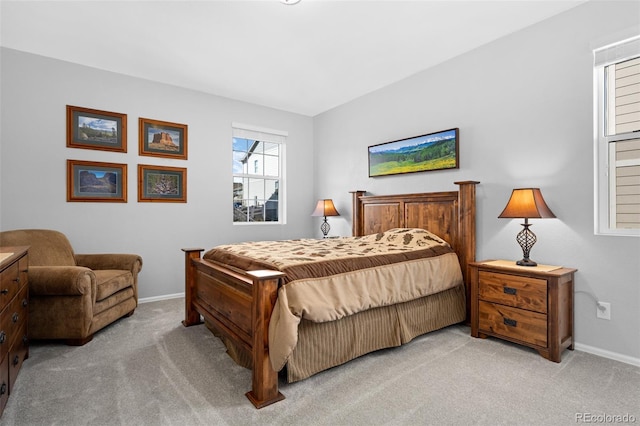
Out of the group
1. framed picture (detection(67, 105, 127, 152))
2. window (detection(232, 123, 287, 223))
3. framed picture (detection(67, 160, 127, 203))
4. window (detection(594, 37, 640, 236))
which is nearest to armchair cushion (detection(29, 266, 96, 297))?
framed picture (detection(67, 160, 127, 203))

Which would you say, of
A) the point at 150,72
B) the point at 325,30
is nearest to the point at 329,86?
the point at 325,30

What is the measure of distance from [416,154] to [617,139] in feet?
5.65

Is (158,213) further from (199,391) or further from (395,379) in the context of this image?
(395,379)

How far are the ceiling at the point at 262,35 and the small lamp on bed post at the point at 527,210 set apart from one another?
148cm

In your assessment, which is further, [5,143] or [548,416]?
[5,143]

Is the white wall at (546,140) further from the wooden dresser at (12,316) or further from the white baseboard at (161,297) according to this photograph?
the wooden dresser at (12,316)

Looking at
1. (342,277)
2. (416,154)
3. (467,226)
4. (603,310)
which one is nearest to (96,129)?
(342,277)

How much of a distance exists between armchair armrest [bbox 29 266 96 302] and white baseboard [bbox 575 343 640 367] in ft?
12.7

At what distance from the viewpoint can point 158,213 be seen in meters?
4.04

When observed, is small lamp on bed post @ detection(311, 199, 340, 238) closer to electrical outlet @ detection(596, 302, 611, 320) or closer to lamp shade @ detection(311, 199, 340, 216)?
lamp shade @ detection(311, 199, 340, 216)

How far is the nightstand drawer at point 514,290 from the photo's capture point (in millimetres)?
2404

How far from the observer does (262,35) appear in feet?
9.82

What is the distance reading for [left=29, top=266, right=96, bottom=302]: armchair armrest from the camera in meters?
2.53

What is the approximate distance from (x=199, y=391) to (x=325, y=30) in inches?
115
